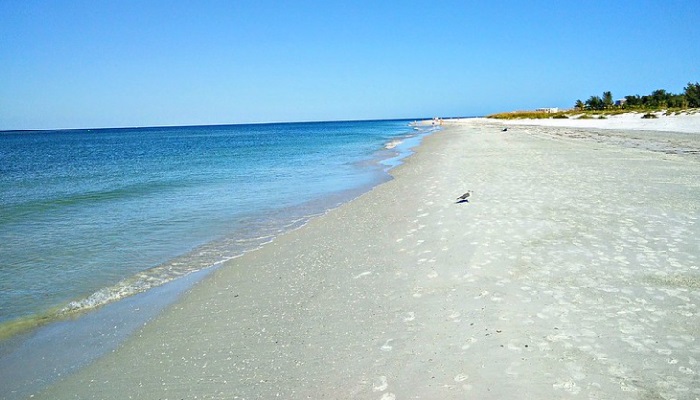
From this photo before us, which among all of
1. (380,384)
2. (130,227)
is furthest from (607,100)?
(380,384)

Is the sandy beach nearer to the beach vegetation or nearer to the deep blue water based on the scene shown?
the deep blue water

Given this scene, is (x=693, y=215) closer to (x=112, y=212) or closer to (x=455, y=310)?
(x=455, y=310)

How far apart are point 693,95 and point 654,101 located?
720 inches

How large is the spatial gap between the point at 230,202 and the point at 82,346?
1121 centimetres

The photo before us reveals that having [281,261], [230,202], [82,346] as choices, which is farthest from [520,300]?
[230,202]

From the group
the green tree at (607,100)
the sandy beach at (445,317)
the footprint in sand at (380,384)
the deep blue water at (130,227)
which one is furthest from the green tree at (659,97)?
the footprint in sand at (380,384)

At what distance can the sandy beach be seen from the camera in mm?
4270

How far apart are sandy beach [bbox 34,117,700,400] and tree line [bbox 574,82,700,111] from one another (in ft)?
247

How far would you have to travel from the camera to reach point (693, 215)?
9.91 m

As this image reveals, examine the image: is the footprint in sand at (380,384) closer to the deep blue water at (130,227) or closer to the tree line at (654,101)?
the deep blue water at (130,227)

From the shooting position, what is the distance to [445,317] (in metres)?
5.55

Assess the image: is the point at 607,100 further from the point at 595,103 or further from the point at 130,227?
the point at 130,227

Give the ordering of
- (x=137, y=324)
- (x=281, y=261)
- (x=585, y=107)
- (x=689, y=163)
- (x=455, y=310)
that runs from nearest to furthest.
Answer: (x=455, y=310) → (x=137, y=324) → (x=281, y=261) → (x=689, y=163) → (x=585, y=107)

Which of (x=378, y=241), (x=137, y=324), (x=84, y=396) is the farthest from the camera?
(x=378, y=241)
